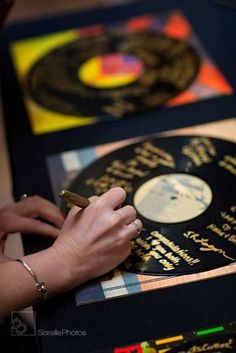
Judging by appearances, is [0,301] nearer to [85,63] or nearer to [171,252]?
[171,252]

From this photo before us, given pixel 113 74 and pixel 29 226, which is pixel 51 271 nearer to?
pixel 29 226

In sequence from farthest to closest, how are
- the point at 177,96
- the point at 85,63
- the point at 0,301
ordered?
the point at 85,63 → the point at 177,96 → the point at 0,301

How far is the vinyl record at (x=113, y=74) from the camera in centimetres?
140

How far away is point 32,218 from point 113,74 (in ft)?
1.73

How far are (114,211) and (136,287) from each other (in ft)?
0.42

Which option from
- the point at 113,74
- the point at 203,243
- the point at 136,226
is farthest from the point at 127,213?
the point at 113,74

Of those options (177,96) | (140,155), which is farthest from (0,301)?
(177,96)

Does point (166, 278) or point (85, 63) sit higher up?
point (85, 63)

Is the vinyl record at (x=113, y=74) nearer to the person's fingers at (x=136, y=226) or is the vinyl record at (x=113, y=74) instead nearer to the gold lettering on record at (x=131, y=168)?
the gold lettering on record at (x=131, y=168)

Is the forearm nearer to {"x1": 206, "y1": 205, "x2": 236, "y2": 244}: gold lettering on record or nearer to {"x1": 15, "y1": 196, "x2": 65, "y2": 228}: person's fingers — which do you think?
{"x1": 15, "y1": 196, "x2": 65, "y2": 228}: person's fingers

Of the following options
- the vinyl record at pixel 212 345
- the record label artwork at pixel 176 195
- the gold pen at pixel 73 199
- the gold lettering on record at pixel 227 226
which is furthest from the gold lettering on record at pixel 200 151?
the vinyl record at pixel 212 345

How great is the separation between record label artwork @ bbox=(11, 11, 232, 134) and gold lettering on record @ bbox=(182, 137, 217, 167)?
0.60ft

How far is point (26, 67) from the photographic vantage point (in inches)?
62.6

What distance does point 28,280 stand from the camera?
36.5 inches
